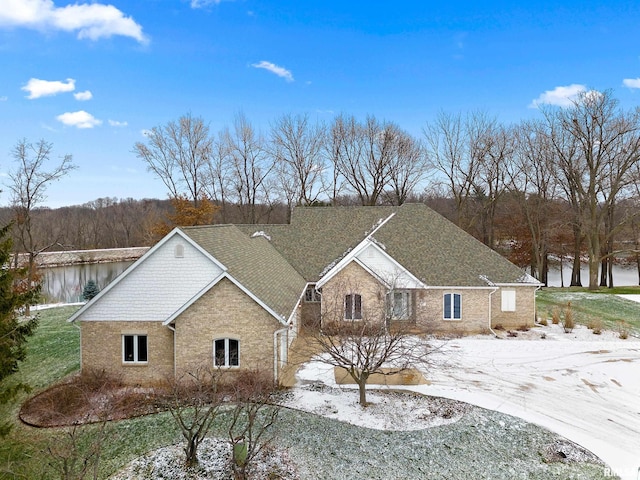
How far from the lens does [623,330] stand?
20.9 metres

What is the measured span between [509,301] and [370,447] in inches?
614

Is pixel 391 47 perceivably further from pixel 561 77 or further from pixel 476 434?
pixel 476 434

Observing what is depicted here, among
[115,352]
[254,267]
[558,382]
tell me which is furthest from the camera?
[254,267]

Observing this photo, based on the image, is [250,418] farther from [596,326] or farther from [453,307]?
[596,326]

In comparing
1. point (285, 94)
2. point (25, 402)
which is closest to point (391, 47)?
point (285, 94)

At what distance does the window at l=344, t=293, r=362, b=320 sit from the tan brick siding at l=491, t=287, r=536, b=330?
317 inches

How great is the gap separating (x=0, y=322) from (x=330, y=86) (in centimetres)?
3124

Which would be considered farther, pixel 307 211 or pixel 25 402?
pixel 307 211

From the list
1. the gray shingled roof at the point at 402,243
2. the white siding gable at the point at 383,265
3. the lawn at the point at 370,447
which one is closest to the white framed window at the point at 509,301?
the gray shingled roof at the point at 402,243

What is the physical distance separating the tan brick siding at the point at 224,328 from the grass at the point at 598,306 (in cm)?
1875

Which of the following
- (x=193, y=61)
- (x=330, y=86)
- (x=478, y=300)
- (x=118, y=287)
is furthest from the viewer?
(x=330, y=86)

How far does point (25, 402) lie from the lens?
13992 mm

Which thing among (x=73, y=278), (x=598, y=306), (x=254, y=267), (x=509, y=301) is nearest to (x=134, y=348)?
(x=254, y=267)

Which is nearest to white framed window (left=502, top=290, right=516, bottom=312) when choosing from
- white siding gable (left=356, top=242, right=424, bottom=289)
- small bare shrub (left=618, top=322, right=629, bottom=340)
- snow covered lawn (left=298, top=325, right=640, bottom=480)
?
snow covered lawn (left=298, top=325, right=640, bottom=480)
